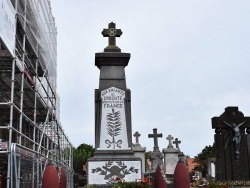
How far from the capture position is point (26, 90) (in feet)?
61.4

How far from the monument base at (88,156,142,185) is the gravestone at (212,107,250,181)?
350cm

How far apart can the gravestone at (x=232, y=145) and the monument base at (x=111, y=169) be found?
3502 mm

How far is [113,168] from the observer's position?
14500mm

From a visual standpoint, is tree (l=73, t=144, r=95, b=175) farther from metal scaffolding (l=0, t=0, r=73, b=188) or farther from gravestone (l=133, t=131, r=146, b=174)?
metal scaffolding (l=0, t=0, r=73, b=188)

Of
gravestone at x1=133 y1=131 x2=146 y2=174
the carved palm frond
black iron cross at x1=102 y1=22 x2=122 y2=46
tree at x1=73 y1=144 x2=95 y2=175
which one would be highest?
black iron cross at x1=102 y1=22 x2=122 y2=46

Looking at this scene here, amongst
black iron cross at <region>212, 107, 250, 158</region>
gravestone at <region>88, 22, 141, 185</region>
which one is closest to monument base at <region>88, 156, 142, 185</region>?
gravestone at <region>88, 22, 141, 185</region>

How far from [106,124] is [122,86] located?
1.60 metres

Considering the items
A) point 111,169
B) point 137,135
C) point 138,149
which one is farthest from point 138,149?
point 111,169

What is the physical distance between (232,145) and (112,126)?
4.79 meters

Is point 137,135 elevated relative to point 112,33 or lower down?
lower down

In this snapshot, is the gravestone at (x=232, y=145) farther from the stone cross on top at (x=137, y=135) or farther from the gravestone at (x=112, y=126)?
the stone cross on top at (x=137, y=135)

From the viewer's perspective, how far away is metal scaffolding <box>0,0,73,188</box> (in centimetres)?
1340

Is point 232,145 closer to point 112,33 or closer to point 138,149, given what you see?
point 112,33

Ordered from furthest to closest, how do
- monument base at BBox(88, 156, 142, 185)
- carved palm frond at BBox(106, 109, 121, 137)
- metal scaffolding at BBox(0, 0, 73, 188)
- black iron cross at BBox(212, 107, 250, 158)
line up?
black iron cross at BBox(212, 107, 250, 158) → carved palm frond at BBox(106, 109, 121, 137) → monument base at BBox(88, 156, 142, 185) → metal scaffolding at BBox(0, 0, 73, 188)
